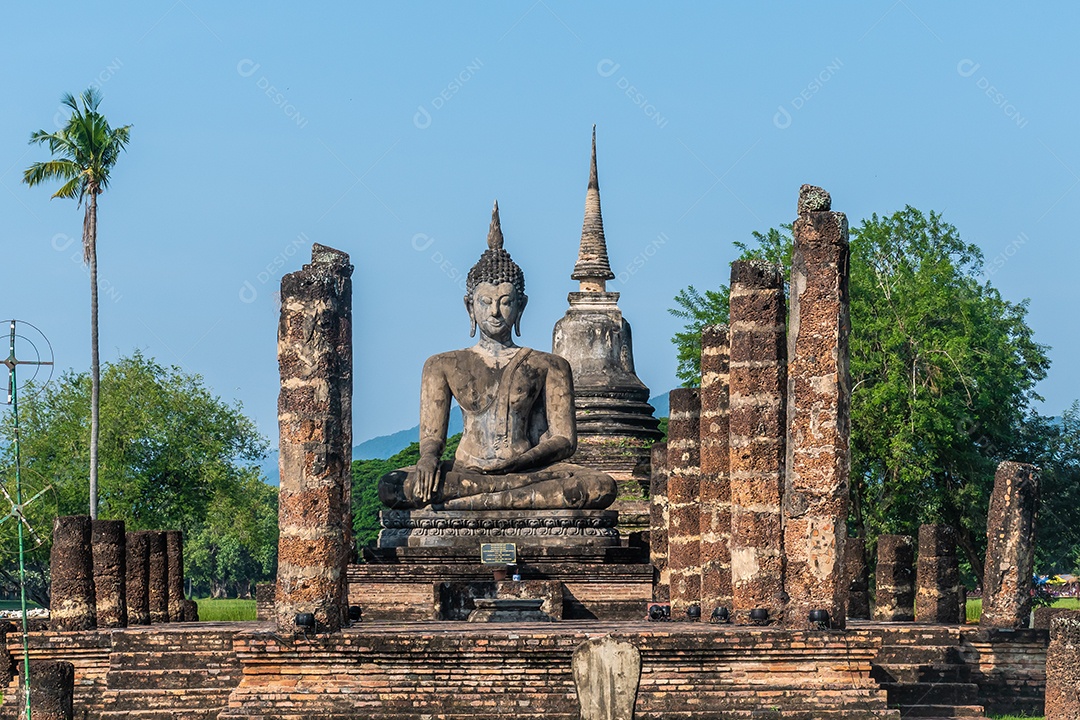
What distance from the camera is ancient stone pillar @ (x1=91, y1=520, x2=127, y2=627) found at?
22250 mm

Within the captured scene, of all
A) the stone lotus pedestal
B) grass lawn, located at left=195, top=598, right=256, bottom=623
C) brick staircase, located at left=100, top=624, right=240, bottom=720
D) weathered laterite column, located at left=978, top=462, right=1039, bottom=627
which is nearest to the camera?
brick staircase, located at left=100, top=624, right=240, bottom=720

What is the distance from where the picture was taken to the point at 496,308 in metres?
27.4

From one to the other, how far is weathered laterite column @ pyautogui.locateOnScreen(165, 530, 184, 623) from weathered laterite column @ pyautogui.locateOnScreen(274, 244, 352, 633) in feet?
24.0

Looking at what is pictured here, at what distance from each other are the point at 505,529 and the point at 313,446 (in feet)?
29.2

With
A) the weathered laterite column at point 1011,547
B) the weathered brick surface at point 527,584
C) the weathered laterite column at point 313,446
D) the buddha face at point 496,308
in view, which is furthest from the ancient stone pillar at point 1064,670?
the buddha face at point 496,308

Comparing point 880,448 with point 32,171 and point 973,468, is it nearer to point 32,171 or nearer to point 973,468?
point 973,468

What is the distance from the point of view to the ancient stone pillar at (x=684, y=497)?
24.3 m

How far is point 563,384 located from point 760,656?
10.7m

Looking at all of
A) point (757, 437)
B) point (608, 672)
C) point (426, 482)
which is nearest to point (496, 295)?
point (426, 482)

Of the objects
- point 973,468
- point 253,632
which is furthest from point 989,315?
point 253,632

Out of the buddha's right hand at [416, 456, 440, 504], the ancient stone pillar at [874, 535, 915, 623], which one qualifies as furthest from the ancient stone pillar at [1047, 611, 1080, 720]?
the buddha's right hand at [416, 456, 440, 504]

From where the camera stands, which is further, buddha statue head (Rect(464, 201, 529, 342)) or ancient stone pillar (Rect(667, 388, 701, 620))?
buddha statue head (Rect(464, 201, 529, 342))

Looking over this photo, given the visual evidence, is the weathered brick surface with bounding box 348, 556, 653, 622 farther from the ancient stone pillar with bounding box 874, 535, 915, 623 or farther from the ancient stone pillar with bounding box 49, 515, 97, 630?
the ancient stone pillar with bounding box 49, 515, 97, 630

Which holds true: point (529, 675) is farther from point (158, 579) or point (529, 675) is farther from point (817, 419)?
point (158, 579)
